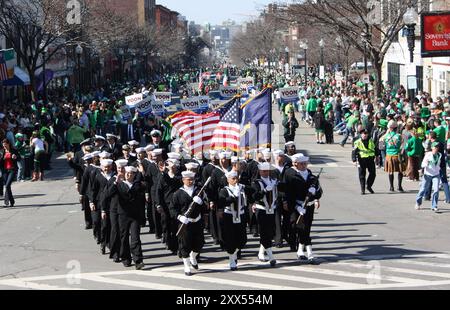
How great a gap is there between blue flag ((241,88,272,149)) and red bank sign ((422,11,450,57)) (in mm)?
11912

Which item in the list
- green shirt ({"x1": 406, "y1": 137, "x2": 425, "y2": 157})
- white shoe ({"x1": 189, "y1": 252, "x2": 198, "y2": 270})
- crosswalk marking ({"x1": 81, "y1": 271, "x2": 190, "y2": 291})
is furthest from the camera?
green shirt ({"x1": 406, "y1": 137, "x2": 425, "y2": 157})

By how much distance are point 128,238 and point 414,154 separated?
1099cm

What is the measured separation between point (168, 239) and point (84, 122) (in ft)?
62.4

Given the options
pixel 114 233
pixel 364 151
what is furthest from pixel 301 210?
pixel 364 151

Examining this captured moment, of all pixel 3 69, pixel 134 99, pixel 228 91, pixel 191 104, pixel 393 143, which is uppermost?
pixel 3 69

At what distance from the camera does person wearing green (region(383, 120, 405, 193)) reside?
75.8 feet

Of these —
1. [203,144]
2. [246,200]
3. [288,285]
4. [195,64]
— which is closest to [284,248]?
[246,200]

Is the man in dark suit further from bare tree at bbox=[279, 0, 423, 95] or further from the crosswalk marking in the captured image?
the crosswalk marking

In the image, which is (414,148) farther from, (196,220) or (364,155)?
(196,220)

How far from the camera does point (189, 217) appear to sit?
47.2 feet

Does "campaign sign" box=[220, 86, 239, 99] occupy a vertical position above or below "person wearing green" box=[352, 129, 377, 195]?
above

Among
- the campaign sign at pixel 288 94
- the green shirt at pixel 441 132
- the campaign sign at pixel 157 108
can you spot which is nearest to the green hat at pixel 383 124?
the campaign sign at pixel 288 94

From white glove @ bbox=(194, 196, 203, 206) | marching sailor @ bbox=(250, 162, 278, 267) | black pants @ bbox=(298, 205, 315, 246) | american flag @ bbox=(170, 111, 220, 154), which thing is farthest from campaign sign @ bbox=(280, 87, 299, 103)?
white glove @ bbox=(194, 196, 203, 206)

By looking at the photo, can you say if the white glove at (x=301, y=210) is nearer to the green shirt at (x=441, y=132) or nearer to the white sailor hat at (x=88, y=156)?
the white sailor hat at (x=88, y=156)
